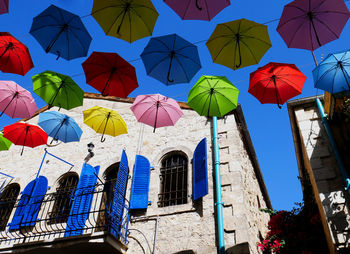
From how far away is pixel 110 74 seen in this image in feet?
21.2

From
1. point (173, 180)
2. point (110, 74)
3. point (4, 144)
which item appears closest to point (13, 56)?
point (110, 74)

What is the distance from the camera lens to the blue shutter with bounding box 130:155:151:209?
7.89m

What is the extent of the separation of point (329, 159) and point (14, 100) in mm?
7650

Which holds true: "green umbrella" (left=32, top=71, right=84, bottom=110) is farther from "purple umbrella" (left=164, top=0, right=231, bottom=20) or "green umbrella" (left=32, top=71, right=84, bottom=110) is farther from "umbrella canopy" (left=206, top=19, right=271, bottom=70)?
"umbrella canopy" (left=206, top=19, right=271, bottom=70)

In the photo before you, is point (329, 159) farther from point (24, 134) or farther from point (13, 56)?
point (24, 134)

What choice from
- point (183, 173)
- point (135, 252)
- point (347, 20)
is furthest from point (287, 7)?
point (135, 252)

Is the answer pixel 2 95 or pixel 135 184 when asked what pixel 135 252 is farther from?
pixel 2 95

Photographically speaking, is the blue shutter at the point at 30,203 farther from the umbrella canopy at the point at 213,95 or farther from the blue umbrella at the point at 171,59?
the umbrella canopy at the point at 213,95

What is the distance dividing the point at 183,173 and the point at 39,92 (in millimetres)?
4193

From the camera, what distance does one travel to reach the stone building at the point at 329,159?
5.83 m

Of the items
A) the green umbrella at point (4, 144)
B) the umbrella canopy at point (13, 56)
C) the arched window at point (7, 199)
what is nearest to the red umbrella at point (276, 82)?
the umbrella canopy at point (13, 56)

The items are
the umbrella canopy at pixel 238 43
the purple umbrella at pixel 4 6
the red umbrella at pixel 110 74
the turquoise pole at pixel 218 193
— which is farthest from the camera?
the turquoise pole at pixel 218 193

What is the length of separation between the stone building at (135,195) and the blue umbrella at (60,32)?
321 cm

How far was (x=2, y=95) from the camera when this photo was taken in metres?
7.32
